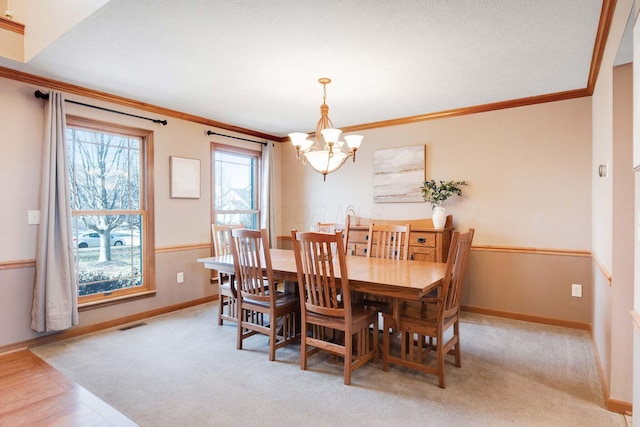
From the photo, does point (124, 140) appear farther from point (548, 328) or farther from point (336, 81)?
point (548, 328)

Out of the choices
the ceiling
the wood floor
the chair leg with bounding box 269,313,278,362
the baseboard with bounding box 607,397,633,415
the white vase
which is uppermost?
the ceiling

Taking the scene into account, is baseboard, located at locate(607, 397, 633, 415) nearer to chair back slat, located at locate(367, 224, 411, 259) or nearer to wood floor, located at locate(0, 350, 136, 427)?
chair back slat, located at locate(367, 224, 411, 259)

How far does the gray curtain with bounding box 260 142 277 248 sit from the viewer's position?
5141mm

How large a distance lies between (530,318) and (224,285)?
3.22 m

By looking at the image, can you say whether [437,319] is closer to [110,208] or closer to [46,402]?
[46,402]

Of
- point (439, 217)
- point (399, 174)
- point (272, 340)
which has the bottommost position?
point (272, 340)

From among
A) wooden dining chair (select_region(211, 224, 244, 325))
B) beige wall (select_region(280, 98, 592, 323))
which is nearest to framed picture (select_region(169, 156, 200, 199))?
wooden dining chair (select_region(211, 224, 244, 325))

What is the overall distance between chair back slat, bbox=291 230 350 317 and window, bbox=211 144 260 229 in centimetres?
248

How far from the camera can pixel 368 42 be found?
239 cm

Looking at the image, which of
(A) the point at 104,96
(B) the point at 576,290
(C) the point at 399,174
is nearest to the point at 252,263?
(A) the point at 104,96

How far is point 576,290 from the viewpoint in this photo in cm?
345

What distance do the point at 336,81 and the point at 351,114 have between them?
1132mm

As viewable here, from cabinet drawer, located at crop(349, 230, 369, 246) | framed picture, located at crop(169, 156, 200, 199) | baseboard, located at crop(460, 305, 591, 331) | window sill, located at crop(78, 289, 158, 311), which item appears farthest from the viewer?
cabinet drawer, located at crop(349, 230, 369, 246)

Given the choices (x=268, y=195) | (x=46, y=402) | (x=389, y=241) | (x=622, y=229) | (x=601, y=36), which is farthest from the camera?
(x=268, y=195)
